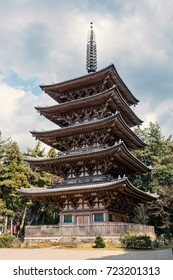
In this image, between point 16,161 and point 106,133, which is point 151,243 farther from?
point 16,161

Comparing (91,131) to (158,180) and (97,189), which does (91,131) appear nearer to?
(97,189)

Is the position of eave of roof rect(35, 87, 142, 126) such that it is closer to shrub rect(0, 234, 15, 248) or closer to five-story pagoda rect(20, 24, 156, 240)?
five-story pagoda rect(20, 24, 156, 240)

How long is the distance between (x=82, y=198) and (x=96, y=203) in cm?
150

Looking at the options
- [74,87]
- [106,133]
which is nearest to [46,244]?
[106,133]

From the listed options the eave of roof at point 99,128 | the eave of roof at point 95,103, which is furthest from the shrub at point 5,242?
the eave of roof at point 95,103

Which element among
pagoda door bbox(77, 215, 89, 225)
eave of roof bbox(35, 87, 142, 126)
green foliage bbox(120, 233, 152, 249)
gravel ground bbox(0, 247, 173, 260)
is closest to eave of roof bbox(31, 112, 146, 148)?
eave of roof bbox(35, 87, 142, 126)

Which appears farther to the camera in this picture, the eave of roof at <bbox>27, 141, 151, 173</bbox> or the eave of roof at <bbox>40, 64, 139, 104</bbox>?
the eave of roof at <bbox>40, 64, 139, 104</bbox>

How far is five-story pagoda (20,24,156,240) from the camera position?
27453 millimetres

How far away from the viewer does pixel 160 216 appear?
41156 millimetres

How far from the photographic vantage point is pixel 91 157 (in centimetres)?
2827

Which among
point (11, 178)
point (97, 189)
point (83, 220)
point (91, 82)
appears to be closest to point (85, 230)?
point (83, 220)

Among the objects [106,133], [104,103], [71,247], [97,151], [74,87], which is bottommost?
[71,247]

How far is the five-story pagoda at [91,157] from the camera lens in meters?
27.5
